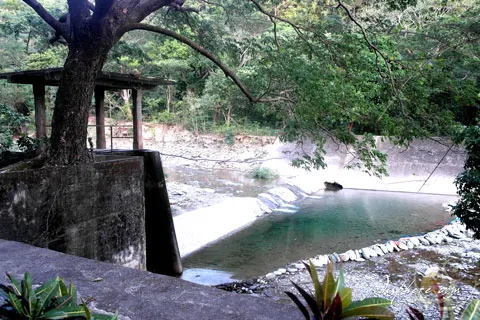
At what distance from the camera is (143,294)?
206 centimetres

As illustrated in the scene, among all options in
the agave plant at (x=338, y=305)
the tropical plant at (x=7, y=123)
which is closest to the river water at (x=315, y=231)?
the tropical plant at (x=7, y=123)

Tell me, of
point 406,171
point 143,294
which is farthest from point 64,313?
point 406,171

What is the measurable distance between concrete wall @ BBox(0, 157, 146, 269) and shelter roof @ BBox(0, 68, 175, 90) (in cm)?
184

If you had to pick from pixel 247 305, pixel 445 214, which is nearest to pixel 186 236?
pixel 247 305

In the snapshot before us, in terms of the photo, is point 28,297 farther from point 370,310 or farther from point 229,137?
point 229,137

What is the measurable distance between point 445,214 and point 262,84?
881cm

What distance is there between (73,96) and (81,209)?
1.38m

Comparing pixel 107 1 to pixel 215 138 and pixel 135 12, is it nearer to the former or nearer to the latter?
pixel 135 12

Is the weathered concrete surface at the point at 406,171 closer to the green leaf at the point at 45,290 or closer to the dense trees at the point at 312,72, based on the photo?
the dense trees at the point at 312,72

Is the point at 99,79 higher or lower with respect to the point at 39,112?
higher

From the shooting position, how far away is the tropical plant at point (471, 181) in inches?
185

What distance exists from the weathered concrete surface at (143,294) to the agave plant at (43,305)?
0.31 meters

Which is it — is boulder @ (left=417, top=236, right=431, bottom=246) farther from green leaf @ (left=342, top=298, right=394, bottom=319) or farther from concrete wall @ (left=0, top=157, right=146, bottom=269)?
green leaf @ (left=342, top=298, right=394, bottom=319)

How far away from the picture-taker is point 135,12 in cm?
499
